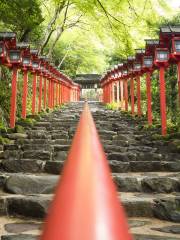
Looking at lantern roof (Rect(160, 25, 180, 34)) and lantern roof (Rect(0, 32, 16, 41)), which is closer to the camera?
lantern roof (Rect(160, 25, 180, 34))

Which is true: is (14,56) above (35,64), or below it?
below

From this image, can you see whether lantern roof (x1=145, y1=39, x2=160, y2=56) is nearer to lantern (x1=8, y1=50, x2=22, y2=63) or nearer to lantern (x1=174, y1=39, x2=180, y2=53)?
lantern (x1=174, y1=39, x2=180, y2=53)

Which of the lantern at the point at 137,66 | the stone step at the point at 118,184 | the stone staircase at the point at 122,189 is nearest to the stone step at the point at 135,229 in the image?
the stone staircase at the point at 122,189

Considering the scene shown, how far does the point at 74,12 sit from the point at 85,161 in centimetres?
2385

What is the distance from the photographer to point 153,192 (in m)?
5.00

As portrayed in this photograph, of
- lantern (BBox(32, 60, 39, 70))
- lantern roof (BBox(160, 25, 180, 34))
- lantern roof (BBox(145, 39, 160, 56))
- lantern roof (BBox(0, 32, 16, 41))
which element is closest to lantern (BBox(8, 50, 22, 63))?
lantern roof (BBox(0, 32, 16, 41))

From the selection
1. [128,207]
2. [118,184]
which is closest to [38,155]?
[118,184]

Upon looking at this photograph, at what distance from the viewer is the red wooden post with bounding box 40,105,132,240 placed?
1.37ft

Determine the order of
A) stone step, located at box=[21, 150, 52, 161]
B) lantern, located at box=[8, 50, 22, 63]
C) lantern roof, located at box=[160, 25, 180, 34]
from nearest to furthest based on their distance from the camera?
1. stone step, located at box=[21, 150, 52, 161]
2. lantern roof, located at box=[160, 25, 180, 34]
3. lantern, located at box=[8, 50, 22, 63]

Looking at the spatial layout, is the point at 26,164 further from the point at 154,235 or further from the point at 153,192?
the point at 154,235

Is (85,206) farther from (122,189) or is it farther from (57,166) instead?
(57,166)

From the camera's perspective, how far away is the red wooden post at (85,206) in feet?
1.37

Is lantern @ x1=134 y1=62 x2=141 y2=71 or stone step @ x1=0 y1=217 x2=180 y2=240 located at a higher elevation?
lantern @ x1=134 y1=62 x2=141 y2=71

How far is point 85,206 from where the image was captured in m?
0.46
